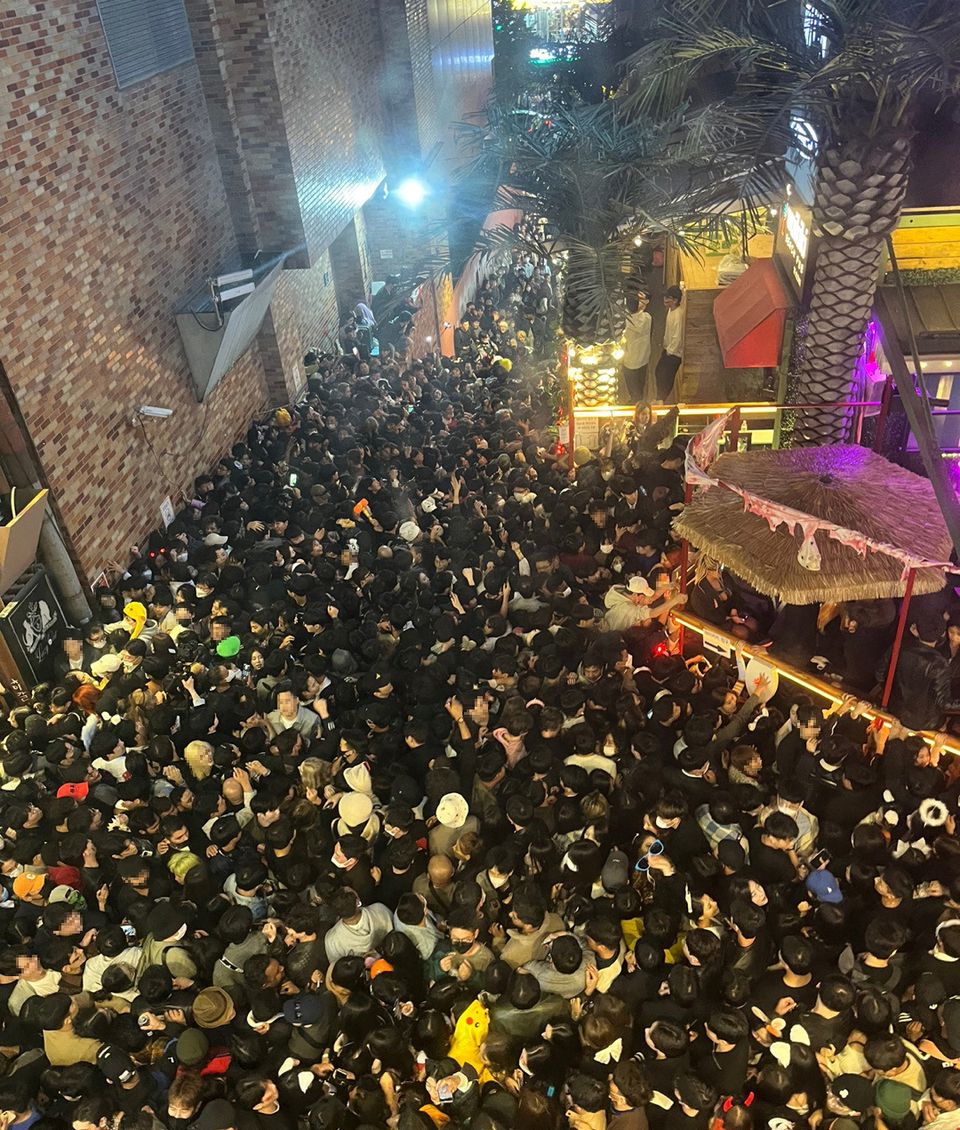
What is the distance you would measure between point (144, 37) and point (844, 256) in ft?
27.6

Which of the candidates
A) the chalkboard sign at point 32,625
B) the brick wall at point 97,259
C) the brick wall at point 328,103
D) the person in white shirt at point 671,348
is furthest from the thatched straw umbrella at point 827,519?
the brick wall at point 328,103

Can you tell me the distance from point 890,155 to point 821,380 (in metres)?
2.23

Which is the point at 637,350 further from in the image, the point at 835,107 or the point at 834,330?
the point at 835,107

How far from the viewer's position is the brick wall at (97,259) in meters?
8.73

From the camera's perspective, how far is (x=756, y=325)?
40.3 feet

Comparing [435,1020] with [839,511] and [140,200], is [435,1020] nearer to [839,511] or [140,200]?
[839,511]

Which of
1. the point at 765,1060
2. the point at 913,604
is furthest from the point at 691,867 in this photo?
the point at 913,604

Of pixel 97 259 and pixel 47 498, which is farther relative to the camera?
pixel 97 259

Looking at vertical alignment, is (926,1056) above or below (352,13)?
below

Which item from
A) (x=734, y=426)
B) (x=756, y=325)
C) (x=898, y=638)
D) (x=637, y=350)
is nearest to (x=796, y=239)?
(x=756, y=325)

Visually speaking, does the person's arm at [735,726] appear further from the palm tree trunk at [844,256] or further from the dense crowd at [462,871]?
the palm tree trunk at [844,256]

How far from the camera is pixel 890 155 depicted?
27.6 ft

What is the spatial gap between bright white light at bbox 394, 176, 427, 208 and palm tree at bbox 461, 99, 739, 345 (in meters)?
8.06

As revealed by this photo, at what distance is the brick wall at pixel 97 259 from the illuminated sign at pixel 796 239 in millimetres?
7946
